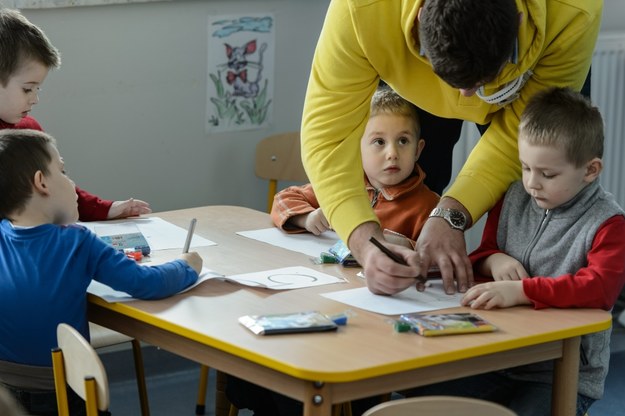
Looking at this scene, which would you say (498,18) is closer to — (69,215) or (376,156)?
(376,156)

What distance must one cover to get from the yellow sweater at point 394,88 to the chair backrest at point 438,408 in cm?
74

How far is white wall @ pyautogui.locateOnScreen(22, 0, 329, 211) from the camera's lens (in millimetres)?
3461

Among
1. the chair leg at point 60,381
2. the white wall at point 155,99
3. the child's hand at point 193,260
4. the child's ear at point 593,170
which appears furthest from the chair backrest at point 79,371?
the white wall at point 155,99

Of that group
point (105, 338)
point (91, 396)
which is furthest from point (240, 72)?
point (91, 396)

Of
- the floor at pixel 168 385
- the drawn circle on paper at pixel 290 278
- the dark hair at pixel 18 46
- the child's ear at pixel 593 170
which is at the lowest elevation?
the floor at pixel 168 385

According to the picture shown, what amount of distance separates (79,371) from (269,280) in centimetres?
51

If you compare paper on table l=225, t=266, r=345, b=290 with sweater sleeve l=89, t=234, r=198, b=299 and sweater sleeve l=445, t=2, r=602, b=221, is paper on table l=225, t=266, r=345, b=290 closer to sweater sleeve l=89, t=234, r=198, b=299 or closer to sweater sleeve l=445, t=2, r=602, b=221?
sweater sleeve l=89, t=234, r=198, b=299

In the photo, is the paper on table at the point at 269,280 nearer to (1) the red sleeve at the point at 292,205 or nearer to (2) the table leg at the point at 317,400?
(1) the red sleeve at the point at 292,205

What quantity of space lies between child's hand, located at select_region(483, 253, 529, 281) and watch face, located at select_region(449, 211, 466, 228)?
0.10 metres

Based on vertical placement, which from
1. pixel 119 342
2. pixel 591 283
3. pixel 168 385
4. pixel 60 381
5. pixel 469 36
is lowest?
pixel 168 385

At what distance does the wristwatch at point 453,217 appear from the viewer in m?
2.32

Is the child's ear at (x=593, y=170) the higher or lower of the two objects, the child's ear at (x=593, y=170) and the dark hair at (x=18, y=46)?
the lower

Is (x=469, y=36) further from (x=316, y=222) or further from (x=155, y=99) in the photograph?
(x=155, y=99)

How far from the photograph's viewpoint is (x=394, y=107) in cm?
263
